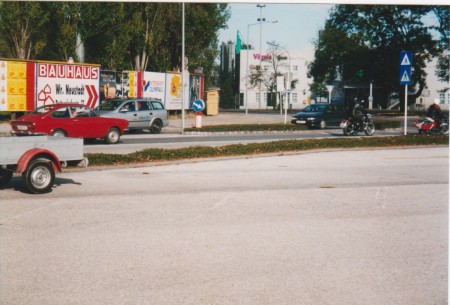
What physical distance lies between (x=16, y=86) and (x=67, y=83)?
3.17 metres

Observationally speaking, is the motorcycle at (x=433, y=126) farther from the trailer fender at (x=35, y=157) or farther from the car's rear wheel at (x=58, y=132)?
the trailer fender at (x=35, y=157)

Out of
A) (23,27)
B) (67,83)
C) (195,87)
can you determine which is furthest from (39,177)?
(195,87)

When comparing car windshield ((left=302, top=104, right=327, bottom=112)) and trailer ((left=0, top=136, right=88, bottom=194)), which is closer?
trailer ((left=0, top=136, right=88, bottom=194))

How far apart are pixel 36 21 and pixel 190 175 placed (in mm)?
26363

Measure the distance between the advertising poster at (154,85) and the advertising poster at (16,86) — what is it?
9490 millimetres

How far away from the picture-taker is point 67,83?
31828 millimetres

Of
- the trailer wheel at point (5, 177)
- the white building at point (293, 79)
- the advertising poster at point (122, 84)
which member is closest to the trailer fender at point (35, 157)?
the trailer wheel at point (5, 177)

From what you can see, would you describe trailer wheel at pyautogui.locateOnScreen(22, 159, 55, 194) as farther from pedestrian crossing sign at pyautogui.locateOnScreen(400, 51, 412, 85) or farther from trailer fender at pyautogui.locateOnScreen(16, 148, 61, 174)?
pedestrian crossing sign at pyautogui.locateOnScreen(400, 51, 412, 85)

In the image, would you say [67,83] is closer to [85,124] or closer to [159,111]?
[159,111]

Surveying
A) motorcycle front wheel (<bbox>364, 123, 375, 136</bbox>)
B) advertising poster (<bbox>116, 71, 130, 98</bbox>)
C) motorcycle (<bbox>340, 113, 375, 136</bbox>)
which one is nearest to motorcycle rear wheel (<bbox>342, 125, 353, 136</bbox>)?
motorcycle (<bbox>340, 113, 375, 136</bbox>)

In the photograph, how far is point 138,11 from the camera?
132 ft

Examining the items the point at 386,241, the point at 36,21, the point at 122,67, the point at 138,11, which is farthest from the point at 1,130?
the point at 386,241

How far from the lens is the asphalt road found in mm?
5090

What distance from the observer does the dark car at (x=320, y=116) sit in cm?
3391
